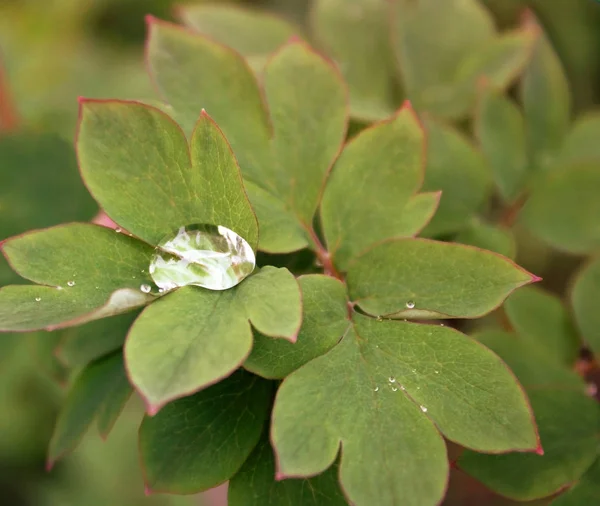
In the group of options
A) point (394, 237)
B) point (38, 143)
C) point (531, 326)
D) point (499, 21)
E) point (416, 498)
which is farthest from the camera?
point (499, 21)

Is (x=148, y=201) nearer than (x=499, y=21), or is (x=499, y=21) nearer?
(x=148, y=201)

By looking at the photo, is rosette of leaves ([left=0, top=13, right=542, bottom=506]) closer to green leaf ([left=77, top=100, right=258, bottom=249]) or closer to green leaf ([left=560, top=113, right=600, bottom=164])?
green leaf ([left=77, top=100, right=258, bottom=249])

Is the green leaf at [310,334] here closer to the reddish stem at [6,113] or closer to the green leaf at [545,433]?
the green leaf at [545,433]

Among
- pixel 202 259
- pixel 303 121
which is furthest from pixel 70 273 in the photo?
pixel 303 121

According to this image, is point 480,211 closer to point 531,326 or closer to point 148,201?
point 531,326

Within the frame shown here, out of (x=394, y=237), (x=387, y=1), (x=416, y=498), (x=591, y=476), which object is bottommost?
(x=591, y=476)

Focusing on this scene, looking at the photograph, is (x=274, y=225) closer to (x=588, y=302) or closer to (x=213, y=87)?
(x=213, y=87)

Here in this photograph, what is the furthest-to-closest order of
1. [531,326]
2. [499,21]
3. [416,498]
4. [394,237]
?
[499,21] < [531,326] < [394,237] < [416,498]

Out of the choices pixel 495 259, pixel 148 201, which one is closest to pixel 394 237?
pixel 495 259

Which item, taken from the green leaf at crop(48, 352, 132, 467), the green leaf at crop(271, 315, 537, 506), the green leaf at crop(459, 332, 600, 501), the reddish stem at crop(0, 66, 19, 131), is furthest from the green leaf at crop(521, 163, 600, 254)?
the reddish stem at crop(0, 66, 19, 131)
